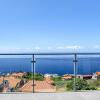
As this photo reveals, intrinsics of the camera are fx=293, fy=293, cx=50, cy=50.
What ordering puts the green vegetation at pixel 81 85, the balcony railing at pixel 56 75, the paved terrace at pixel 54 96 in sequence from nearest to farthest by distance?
the paved terrace at pixel 54 96
the balcony railing at pixel 56 75
the green vegetation at pixel 81 85

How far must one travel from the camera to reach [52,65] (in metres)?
7.00

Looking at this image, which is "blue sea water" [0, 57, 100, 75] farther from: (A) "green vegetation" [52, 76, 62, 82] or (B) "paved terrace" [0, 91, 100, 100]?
(B) "paved terrace" [0, 91, 100, 100]

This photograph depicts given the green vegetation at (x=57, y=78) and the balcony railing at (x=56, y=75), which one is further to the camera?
the green vegetation at (x=57, y=78)

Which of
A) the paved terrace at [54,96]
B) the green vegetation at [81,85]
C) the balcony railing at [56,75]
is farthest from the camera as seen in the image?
the green vegetation at [81,85]

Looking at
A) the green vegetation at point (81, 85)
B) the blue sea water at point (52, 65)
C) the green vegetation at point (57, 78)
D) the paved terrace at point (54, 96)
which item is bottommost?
the paved terrace at point (54, 96)

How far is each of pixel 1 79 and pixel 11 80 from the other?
0.88ft

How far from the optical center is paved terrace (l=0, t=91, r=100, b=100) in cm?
618

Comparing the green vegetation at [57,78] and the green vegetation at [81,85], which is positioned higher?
the green vegetation at [57,78]

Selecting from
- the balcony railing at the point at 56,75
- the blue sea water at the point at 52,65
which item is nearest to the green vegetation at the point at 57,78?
the balcony railing at the point at 56,75

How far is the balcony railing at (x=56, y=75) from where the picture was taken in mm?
6888

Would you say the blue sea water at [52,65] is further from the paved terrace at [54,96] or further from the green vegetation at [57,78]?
the paved terrace at [54,96]

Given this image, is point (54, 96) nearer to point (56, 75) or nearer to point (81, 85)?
point (56, 75)

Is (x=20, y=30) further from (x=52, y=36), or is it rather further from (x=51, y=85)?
(x=51, y=85)

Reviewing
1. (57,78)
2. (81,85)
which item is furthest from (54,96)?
(81,85)
